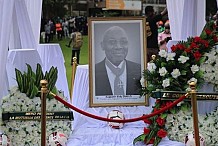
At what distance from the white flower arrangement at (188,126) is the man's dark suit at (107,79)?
0.94 m

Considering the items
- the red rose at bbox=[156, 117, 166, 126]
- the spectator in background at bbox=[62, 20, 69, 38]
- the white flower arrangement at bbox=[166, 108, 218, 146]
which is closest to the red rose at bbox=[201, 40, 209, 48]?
the white flower arrangement at bbox=[166, 108, 218, 146]

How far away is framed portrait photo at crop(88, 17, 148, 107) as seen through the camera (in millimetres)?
5281

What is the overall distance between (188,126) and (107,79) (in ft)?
4.47

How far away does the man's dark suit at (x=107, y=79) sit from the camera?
5.28 meters

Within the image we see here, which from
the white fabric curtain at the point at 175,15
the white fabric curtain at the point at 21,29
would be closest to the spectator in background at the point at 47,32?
the white fabric curtain at the point at 175,15

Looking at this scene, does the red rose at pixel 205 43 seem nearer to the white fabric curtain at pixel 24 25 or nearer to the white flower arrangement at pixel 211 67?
the white flower arrangement at pixel 211 67

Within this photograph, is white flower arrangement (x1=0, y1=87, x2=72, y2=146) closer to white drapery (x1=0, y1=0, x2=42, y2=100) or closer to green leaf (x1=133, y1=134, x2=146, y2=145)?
white drapery (x1=0, y1=0, x2=42, y2=100)

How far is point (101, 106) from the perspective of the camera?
5273 millimetres

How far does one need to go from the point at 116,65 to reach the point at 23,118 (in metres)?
1.53

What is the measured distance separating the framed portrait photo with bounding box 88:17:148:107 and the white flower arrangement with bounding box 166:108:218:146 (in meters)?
0.90

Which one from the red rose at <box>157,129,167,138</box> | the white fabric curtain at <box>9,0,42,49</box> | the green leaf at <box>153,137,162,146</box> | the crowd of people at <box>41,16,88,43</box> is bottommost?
the green leaf at <box>153,137,162,146</box>

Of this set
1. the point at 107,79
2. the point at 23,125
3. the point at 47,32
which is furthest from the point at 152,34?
the point at 47,32

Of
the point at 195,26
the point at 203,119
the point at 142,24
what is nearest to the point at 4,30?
the point at 142,24

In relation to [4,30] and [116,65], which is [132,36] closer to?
[116,65]
